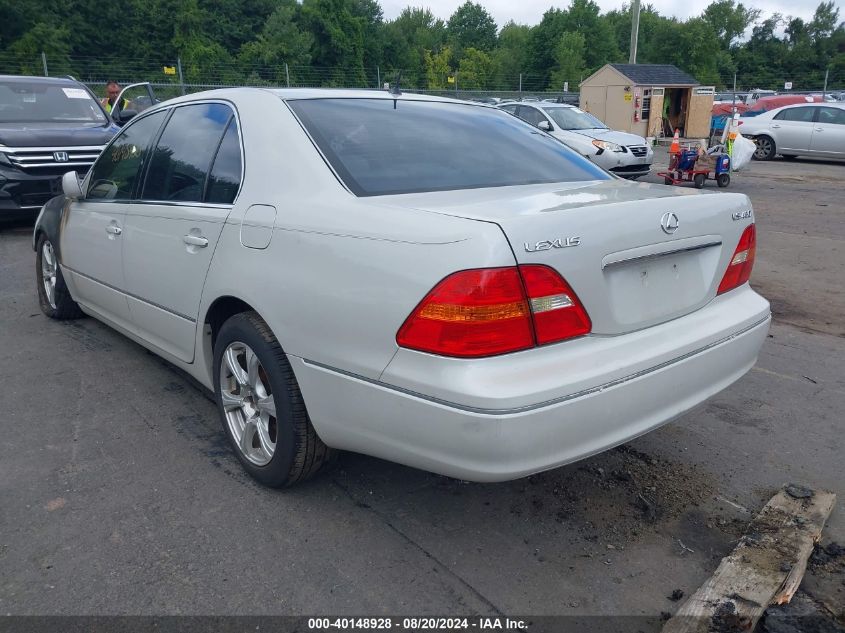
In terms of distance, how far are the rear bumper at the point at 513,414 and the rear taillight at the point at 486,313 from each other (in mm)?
69

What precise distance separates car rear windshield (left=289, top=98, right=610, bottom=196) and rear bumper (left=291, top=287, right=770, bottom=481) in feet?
Result: 2.61

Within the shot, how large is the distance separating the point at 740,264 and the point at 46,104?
32.3 feet

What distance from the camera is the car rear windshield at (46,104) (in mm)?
9523

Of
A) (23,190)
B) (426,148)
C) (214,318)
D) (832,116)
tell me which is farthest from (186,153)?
(832,116)

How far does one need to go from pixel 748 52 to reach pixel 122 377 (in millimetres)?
94648

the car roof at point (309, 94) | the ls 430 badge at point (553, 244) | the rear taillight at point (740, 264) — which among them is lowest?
the rear taillight at point (740, 264)

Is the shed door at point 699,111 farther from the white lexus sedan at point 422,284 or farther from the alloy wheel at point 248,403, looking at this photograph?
the alloy wheel at point 248,403

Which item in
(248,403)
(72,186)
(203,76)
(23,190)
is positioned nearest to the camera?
(248,403)

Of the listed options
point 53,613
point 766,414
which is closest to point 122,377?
point 53,613

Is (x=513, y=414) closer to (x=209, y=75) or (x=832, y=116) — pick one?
(x=832, y=116)

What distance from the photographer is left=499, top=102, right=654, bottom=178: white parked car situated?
14453mm

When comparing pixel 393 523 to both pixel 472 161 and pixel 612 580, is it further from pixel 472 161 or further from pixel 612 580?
pixel 472 161

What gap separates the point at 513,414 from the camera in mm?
2135

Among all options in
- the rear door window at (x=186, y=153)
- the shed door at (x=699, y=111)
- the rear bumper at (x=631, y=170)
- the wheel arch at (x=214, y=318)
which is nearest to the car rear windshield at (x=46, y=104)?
the rear door window at (x=186, y=153)
